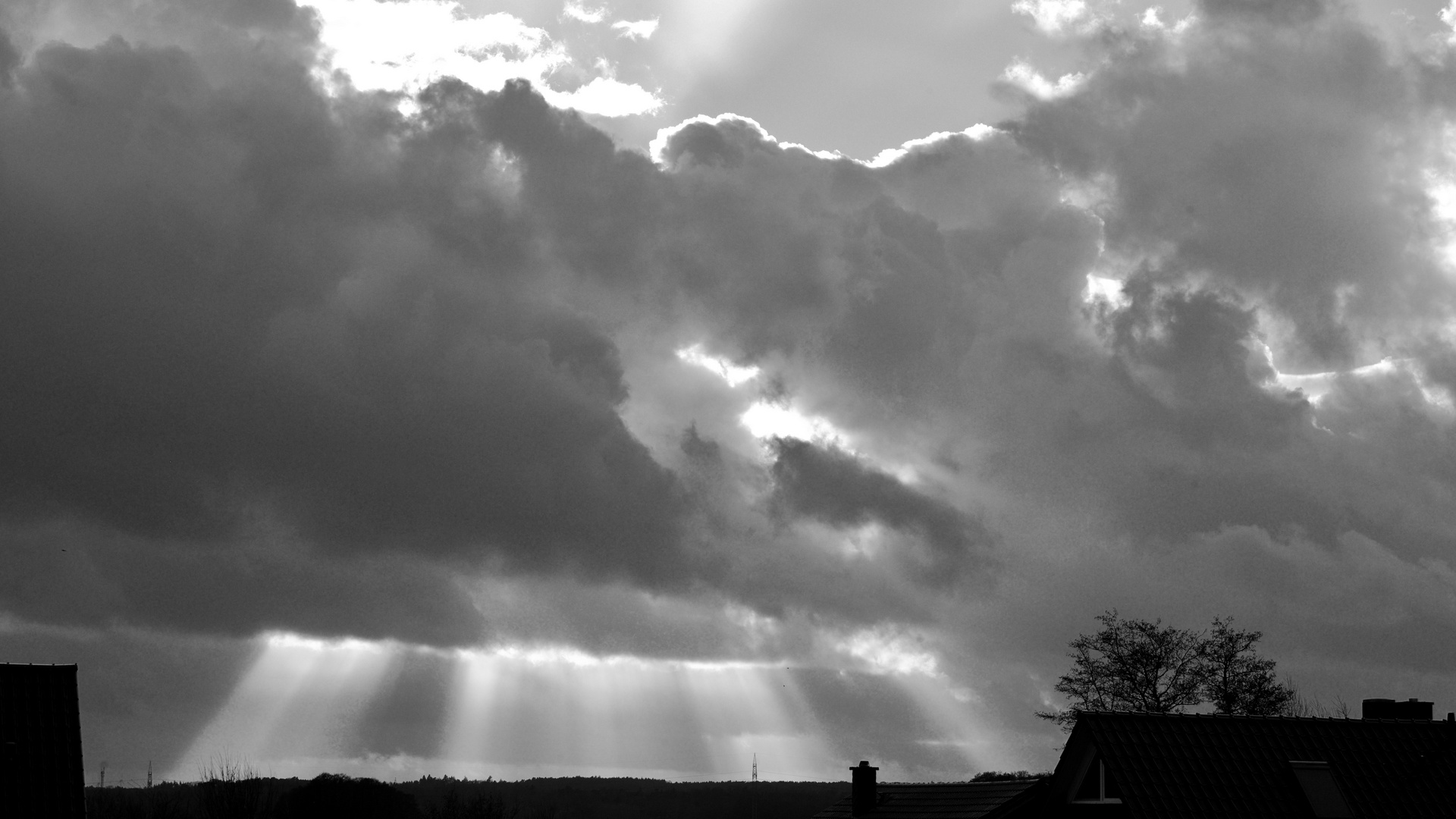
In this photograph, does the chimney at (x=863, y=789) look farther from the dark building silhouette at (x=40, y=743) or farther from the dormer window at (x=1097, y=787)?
the dark building silhouette at (x=40, y=743)

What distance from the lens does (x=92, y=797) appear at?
169125mm

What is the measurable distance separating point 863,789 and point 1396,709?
2152 centimetres

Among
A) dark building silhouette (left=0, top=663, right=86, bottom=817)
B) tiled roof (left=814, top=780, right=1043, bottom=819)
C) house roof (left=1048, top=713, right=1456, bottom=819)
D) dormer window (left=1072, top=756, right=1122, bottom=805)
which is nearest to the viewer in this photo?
dark building silhouette (left=0, top=663, right=86, bottom=817)

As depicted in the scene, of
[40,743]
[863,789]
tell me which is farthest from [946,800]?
[40,743]

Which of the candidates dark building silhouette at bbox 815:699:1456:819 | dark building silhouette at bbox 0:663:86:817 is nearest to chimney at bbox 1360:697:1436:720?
dark building silhouette at bbox 815:699:1456:819

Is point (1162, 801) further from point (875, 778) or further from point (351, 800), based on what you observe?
point (351, 800)

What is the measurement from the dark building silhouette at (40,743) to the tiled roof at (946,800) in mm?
29278

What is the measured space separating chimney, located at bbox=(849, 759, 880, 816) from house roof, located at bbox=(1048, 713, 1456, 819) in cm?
1074

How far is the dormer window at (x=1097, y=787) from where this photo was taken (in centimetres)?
4834

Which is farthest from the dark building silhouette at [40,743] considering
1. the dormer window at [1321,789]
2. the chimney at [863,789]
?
the dormer window at [1321,789]

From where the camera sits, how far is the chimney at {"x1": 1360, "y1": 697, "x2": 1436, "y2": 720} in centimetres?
5934

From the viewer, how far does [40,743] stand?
→ 46312 mm

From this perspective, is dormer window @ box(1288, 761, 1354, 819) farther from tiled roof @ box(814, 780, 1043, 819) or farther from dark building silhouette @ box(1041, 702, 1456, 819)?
tiled roof @ box(814, 780, 1043, 819)

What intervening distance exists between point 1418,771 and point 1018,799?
1341 centimetres
